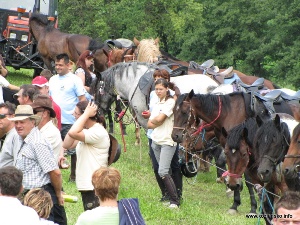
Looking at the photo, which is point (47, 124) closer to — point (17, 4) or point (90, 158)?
point (90, 158)

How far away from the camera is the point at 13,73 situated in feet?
93.0

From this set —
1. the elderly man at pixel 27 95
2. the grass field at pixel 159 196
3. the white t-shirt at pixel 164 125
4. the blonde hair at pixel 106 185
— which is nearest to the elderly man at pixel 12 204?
the blonde hair at pixel 106 185

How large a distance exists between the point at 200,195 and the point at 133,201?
760 cm

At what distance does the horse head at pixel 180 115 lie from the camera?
38.7 feet

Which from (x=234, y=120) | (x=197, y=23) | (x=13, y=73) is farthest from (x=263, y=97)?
(x=197, y=23)

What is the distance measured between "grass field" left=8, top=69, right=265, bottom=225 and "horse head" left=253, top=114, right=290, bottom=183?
1.42 m

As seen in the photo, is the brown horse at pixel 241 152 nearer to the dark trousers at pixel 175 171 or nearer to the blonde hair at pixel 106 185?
the dark trousers at pixel 175 171

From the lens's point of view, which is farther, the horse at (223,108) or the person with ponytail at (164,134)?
the horse at (223,108)

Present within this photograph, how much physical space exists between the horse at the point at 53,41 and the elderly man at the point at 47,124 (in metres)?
11.9

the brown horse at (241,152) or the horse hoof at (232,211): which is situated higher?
the brown horse at (241,152)

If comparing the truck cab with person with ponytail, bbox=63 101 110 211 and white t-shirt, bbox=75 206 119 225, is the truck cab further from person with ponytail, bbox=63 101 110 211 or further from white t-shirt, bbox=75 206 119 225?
white t-shirt, bbox=75 206 119 225

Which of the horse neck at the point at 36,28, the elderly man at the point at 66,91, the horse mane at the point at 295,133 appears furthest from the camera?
the horse neck at the point at 36,28

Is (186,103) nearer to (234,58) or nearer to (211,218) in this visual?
(211,218)

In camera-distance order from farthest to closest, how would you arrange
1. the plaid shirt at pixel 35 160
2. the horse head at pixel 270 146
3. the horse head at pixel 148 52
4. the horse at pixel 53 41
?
1. the horse at pixel 53 41
2. the horse head at pixel 148 52
3. the horse head at pixel 270 146
4. the plaid shirt at pixel 35 160
